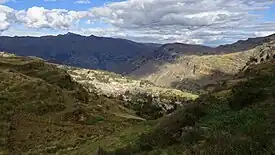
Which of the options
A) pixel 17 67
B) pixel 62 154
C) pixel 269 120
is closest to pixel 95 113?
pixel 62 154

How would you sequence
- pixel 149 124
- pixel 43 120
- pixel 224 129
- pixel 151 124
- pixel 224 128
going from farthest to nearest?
pixel 43 120 < pixel 149 124 < pixel 151 124 < pixel 224 128 < pixel 224 129

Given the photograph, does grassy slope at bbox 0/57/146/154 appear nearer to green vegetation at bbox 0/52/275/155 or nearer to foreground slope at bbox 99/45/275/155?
green vegetation at bbox 0/52/275/155

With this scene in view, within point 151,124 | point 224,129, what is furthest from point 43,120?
point 224,129

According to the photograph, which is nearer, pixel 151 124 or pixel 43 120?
pixel 151 124

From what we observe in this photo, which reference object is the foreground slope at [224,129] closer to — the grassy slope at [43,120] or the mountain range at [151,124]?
the mountain range at [151,124]

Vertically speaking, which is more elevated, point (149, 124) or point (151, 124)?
point (151, 124)

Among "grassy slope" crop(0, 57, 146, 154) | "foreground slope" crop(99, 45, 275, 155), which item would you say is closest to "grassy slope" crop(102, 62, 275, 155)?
"foreground slope" crop(99, 45, 275, 155)

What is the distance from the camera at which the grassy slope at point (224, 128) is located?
11646mm

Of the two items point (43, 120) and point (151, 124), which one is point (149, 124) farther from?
point (43, 120)

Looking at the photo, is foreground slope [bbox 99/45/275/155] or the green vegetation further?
the green vegetation

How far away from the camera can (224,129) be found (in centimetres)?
1617

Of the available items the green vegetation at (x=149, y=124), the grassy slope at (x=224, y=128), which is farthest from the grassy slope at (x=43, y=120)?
the grassy slope at (x=224, y=128)

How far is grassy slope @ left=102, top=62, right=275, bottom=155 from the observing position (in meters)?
11.6

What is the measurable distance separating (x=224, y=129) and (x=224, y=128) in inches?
8.9
